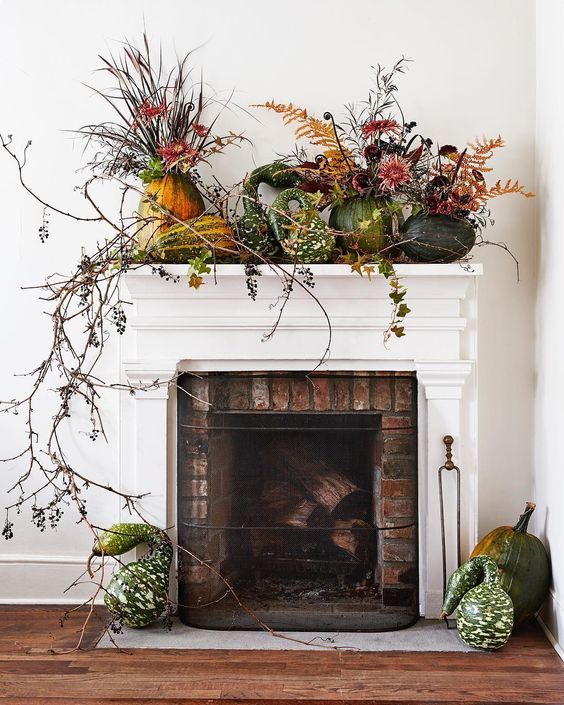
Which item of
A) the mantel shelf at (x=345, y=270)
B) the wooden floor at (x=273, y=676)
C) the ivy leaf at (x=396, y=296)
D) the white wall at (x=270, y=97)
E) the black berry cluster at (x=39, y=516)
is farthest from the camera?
the white wall at (x=270, y=97)

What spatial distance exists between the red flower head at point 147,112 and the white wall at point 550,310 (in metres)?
1.24

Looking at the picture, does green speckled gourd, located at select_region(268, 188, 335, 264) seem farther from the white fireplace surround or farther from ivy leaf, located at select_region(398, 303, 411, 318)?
ivy leaf, located at select_region(398, 303, 411, 318)

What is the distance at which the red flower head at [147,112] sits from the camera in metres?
2.30

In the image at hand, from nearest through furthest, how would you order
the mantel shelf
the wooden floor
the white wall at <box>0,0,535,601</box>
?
the wooden floor, the mantel shelf, the white wall at <box>0,0,535,601</box>

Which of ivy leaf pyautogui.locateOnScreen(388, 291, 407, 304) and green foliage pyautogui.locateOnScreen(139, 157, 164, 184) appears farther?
green foliage pyautogui.locateOnScreen(139, 157, 164, 184)

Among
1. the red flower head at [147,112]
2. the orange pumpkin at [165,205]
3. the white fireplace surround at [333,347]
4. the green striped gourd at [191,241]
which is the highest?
the red flower head at [147,112]

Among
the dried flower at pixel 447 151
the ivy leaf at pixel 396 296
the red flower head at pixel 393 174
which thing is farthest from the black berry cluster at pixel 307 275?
the dried flower at pixel 447 151

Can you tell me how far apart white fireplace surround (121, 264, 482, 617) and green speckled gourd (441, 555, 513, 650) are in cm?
18

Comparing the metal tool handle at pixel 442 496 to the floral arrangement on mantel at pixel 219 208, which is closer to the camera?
the floral arrangement on mantel at pixel 219 208

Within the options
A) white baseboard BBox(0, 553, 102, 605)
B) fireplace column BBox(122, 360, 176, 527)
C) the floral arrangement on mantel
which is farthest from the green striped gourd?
white baseboard BBox(0, 553, 102, 605)

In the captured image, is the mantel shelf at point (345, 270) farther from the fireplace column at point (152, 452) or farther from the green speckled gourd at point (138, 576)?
the green speckled gourd at point (138, 576)

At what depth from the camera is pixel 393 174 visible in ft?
7.17

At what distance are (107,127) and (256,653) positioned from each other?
179 cm

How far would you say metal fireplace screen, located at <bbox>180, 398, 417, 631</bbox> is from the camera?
241 centimetres
